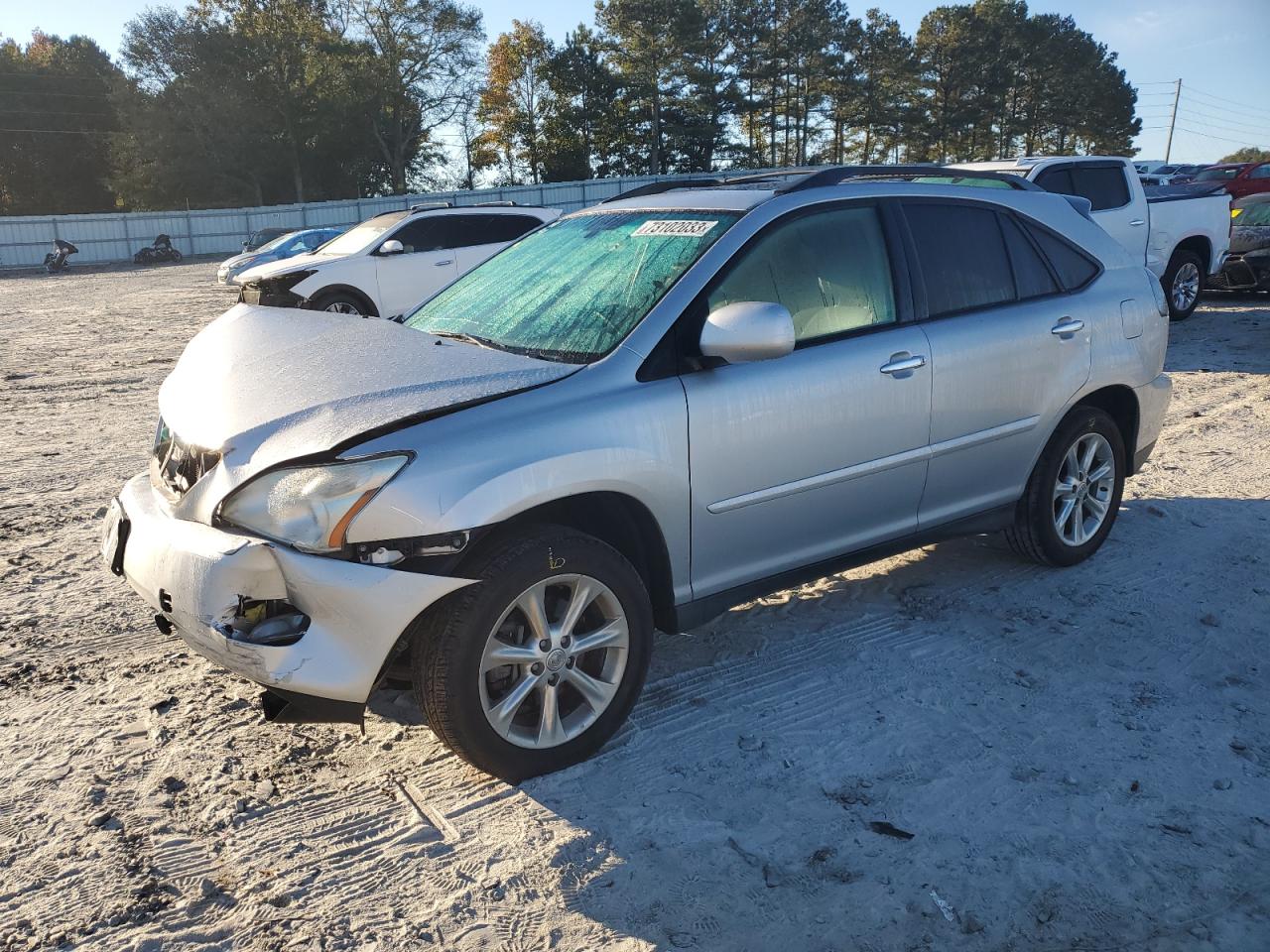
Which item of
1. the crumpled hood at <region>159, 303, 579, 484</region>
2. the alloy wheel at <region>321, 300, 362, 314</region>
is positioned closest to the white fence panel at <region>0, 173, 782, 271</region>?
the alloy wheel at <region>321, 300, 362, 314</region>

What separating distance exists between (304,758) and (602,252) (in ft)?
7.10

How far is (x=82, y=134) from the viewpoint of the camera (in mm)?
57500

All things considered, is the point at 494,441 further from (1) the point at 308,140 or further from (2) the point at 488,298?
(1) the point at 308,140

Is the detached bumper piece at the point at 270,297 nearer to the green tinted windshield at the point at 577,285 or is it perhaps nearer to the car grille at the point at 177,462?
the green tinted windshield at the point at 577,285

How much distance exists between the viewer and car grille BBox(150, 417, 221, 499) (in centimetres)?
305

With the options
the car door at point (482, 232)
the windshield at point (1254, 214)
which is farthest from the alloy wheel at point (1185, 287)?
the car door at point (482, 232)

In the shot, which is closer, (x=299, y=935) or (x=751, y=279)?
(x=299, y=935)

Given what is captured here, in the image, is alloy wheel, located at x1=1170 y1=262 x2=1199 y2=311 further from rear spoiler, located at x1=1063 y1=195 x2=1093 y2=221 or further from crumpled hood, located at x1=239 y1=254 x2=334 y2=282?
crumpled hood, located at x1=239 y1=254 x2=334 y2=282

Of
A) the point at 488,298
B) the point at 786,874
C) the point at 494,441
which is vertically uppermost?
the point at 488,298

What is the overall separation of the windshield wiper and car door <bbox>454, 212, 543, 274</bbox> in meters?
9.01

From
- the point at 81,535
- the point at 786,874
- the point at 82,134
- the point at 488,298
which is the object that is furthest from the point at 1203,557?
the point at 82,134

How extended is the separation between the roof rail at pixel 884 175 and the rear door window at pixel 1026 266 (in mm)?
274

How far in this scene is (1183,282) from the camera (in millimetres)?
A: 12430

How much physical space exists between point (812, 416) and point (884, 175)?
128cm
